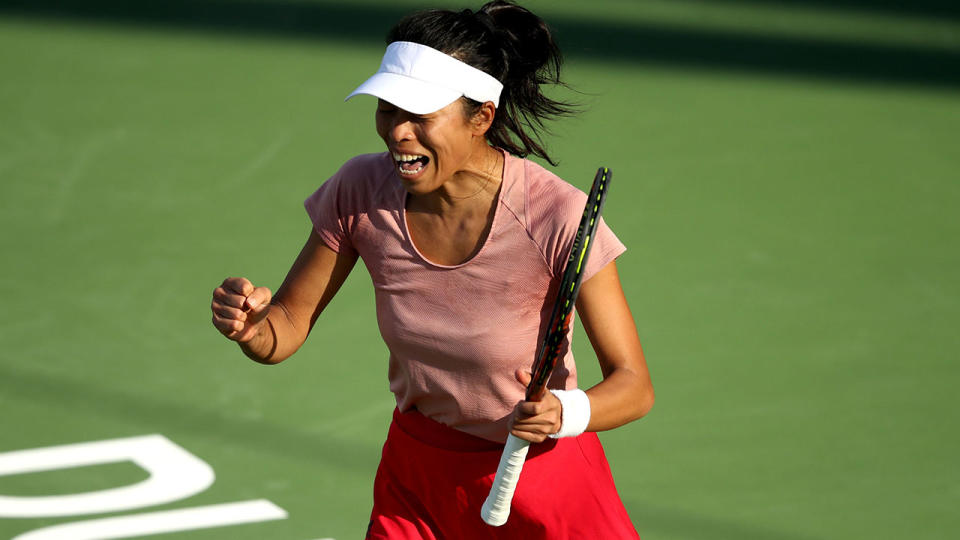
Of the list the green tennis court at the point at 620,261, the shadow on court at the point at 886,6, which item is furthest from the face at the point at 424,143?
the shadow on court at the point at 886,6

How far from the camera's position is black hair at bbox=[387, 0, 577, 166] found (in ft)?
11.2

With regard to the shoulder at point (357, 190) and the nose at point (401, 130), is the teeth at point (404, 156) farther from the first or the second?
the shoulder at point (357, 190)

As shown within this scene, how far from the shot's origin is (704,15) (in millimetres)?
10414

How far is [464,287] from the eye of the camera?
3.40 m

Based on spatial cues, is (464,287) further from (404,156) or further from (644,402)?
(644,402)

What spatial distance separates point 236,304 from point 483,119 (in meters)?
0.68

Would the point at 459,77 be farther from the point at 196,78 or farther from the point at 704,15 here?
the point at 704,15

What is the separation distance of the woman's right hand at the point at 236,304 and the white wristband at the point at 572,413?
2.20 feet

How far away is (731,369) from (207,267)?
2.36 metres

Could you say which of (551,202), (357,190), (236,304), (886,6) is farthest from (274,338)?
(886,6)

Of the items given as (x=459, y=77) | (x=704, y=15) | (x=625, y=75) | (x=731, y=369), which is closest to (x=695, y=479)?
(x=731, y=369)

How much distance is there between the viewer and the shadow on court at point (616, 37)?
9.62 m

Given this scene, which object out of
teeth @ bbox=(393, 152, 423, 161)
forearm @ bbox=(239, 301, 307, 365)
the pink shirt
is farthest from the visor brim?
forearm @ bbox=(239, 301, 307, 365)

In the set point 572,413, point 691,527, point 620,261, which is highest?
point 620,261
